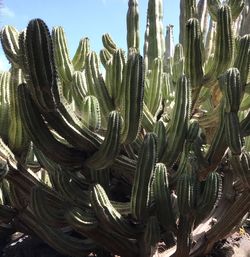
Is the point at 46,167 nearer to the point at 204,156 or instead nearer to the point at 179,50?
the point at 204,156

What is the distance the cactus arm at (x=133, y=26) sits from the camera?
6013 millimetres

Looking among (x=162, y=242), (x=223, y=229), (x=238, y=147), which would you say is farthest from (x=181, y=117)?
(x=162, y=242)

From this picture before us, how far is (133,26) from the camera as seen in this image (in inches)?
238

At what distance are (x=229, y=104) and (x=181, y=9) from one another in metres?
2.82

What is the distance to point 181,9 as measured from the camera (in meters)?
6.64

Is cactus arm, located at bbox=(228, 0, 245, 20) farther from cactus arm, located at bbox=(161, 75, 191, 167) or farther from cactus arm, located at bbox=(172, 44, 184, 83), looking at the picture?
cactus arm, located at bbox=(161, 75, 191, 167)

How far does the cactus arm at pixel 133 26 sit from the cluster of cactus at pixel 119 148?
93cm

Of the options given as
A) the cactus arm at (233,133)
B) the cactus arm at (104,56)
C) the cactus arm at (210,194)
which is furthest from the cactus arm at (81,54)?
the cactus arm at (210,194)

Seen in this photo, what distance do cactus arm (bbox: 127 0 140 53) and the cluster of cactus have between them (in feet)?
3.04

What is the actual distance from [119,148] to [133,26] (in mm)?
2453

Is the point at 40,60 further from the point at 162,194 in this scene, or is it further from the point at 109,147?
the point at 162,194

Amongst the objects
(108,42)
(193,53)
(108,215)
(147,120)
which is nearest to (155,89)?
(147,120)

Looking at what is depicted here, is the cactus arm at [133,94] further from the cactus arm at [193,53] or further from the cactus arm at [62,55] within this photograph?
the cactus arm at [62,55]

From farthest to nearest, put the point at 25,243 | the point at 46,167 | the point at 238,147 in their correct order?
the point at 25,243
the point at 46,167
the point at 238,147
